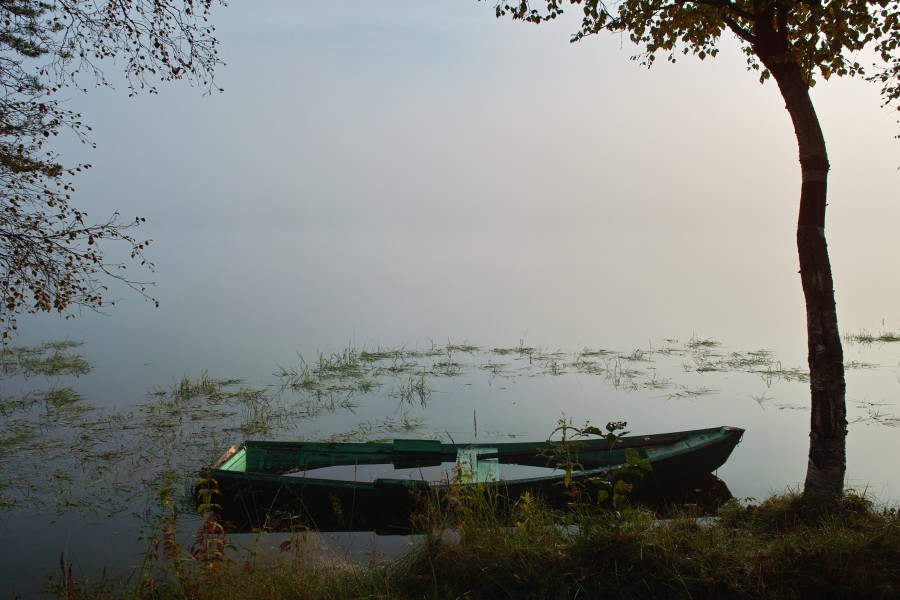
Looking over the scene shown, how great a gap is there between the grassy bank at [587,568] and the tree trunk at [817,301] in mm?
1019

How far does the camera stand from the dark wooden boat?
8258 mm

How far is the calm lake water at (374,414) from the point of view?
331 inches

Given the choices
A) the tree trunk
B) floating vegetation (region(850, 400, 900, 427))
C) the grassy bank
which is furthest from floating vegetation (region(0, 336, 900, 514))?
the tree trunk

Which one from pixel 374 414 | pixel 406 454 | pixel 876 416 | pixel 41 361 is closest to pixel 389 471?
pixel 406 454

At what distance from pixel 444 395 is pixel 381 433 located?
2.90 m

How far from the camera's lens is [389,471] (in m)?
10.1

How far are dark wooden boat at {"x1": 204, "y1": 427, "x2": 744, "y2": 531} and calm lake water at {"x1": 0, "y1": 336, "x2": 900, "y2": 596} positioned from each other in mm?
443

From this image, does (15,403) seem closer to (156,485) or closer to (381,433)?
(156,485)

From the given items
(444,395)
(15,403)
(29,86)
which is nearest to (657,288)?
(444,395)

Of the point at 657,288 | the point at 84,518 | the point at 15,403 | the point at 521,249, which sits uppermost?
the point at 521,249

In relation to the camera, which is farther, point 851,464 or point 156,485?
point 851,464

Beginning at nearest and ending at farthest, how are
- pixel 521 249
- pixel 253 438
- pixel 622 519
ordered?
pixel 622 519, pixel 253 438, pixel 521 249

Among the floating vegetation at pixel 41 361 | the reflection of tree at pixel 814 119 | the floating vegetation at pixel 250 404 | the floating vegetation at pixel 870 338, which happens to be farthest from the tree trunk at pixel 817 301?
the floating vegetation at pixel 41 361

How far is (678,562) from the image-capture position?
442 cm
